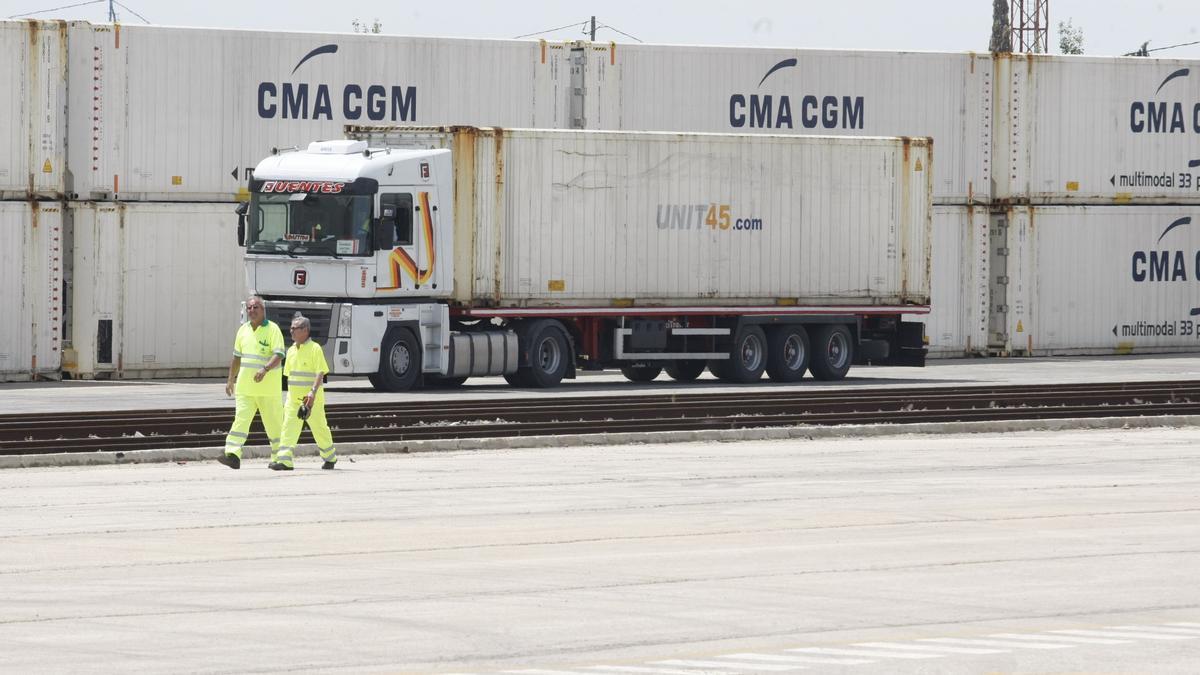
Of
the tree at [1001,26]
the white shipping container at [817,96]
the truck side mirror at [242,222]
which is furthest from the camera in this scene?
the tree at [1001,26]

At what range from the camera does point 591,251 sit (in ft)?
94.4

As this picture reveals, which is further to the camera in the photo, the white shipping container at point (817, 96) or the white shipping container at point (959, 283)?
the white shipping container at point (959, 283)

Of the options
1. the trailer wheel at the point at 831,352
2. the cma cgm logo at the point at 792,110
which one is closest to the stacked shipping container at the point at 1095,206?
the cma cgm logo at the point at 792,110

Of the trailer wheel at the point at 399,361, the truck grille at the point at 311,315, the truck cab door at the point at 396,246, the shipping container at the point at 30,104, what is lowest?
the trailer wheel at the point at 399,361

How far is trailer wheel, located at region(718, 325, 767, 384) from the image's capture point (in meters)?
29.8

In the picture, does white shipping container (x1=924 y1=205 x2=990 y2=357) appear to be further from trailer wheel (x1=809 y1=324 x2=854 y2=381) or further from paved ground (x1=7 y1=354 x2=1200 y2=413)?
trailer wheel (x1=809 y1=324 x2=854 y2=381)

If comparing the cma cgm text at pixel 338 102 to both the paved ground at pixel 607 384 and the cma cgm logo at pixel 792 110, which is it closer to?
the paved ground at pixel 607 384

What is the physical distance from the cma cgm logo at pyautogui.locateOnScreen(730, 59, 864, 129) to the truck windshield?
29.8 feet

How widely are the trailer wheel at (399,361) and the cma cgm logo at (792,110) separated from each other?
8.62 metres

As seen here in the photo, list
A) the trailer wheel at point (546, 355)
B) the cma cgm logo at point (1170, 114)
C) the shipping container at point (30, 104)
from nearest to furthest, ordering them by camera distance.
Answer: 1. the trailer wheel at point (546, 355)
2. the shipping container at point (30, 104)
3. the cma cgm logo at point (1170, 114)

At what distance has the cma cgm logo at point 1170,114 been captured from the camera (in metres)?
36.9

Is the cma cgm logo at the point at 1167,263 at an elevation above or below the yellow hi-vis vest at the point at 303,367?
above

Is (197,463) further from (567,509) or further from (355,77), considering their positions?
(355,77)

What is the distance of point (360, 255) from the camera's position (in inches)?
1045
